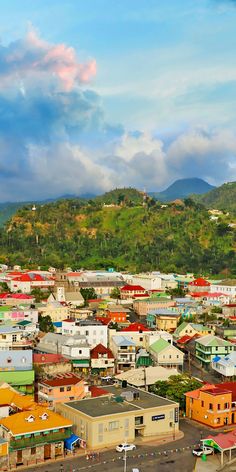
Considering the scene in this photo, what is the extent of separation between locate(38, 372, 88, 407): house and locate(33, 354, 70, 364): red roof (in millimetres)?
5019

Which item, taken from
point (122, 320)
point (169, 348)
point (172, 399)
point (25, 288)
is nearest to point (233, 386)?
point (172, 399)

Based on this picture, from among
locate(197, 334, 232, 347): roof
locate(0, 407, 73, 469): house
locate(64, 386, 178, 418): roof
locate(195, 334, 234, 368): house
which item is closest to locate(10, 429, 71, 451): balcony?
locate(0, 407, 73, 469): house

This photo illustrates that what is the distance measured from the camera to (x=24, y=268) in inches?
4333

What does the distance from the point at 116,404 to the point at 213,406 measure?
17.9ft

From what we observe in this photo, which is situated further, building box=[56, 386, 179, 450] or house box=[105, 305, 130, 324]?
house box=[105, 305, 130, 324]

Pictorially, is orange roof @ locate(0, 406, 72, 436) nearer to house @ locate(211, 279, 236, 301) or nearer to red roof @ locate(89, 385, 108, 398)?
red roof @ locate(89, 385, 108, 398)

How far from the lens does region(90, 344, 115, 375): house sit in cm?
4603

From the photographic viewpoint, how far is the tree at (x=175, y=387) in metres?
37.1

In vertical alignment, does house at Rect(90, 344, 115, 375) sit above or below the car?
above

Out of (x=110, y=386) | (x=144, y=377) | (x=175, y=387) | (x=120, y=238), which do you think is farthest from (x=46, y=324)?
(x=120, y=238)

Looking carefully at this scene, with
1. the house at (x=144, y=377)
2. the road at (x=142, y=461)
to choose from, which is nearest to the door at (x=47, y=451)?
the road at (x=142, y=461)

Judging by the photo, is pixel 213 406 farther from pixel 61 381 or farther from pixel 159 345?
pixel 159 345

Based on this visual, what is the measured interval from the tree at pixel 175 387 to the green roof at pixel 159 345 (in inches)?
306

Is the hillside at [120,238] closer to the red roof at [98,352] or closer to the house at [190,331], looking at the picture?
the house at [190,331]
